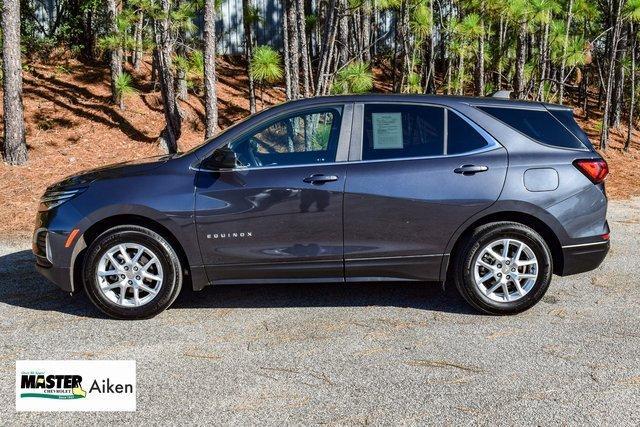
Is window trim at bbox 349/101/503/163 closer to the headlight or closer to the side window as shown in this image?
the side window

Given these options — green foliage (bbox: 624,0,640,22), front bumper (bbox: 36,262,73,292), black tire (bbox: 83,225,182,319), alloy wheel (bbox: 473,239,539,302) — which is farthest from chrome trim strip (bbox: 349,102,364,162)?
green foliage (bbox: 624,0,640,22)

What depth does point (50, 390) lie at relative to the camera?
138 inches

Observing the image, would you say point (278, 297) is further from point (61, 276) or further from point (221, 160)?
point (61, 276)

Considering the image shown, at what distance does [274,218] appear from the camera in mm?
4543

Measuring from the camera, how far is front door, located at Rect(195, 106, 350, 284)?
178 inches

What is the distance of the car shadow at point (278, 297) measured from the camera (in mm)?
4977

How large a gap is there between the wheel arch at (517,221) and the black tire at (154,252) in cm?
209

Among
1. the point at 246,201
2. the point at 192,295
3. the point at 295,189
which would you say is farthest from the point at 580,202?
the point at 192,295

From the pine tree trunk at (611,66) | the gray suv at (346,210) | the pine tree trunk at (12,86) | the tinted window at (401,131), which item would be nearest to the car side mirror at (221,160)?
the gray suv at (346,210)

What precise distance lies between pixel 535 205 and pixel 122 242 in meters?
3.16

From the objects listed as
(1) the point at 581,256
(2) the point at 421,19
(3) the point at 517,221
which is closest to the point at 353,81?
(2) the point at 421,19

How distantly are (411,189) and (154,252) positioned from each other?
2.02 meters

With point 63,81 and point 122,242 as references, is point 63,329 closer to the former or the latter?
point 122,242

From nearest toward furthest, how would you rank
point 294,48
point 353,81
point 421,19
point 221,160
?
point 221,160 → point 353,81 → point 294,48 → point 421,19
